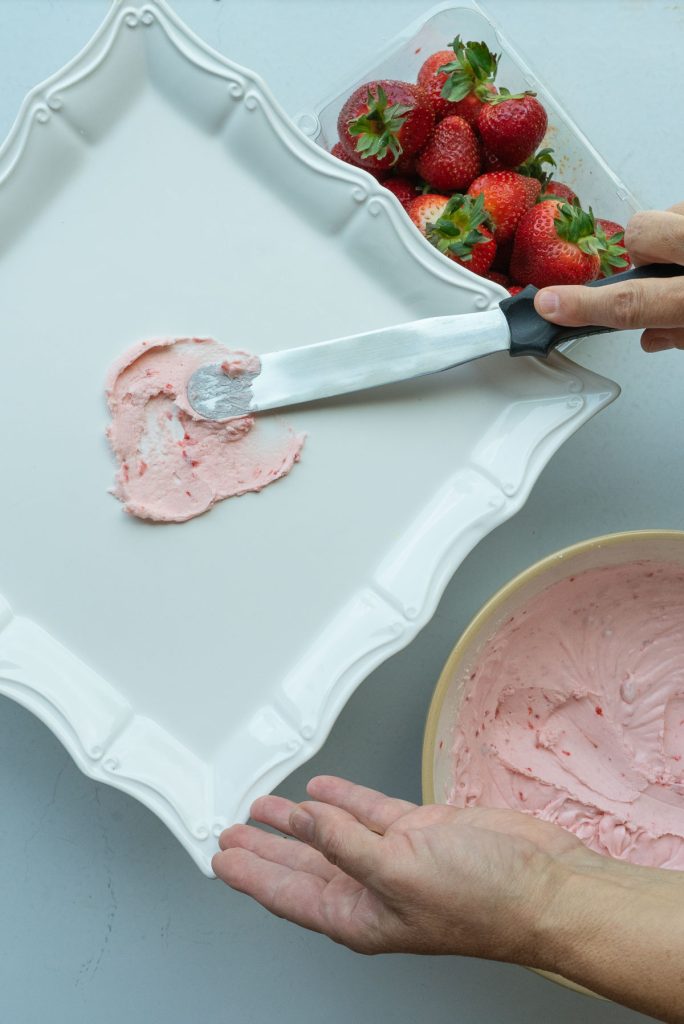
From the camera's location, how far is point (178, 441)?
935mm

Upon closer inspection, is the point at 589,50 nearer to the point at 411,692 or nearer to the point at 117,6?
the point at 117,6

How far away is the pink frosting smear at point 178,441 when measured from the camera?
93 cm

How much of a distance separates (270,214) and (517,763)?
2.34 feet

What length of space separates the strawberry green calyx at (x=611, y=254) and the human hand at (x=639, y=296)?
0.26 ft

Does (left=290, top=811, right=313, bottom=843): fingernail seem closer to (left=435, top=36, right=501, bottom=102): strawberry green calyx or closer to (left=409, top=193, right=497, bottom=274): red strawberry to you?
(left=409, top=193, right=497, bottom=274): red strawberry

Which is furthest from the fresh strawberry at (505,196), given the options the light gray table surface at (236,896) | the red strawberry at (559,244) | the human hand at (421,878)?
the human hand at (421,878)

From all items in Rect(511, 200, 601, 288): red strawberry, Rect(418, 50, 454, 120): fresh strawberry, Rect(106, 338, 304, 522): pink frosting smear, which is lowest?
Rect(106, 338, 304, 522): pink frosting smear

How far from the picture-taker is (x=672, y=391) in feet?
3.69

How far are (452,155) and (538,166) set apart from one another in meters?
0.12

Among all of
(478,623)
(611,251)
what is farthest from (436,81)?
(478,623)

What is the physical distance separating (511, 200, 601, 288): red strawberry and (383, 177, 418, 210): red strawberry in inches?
5.4

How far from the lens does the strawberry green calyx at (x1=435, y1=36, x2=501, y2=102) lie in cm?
95

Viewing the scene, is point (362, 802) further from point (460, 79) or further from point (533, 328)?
point (460, 79)

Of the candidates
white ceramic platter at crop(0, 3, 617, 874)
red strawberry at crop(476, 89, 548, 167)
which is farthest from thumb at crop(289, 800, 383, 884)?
red strawberry at crop(476, 89, 548, 167)
